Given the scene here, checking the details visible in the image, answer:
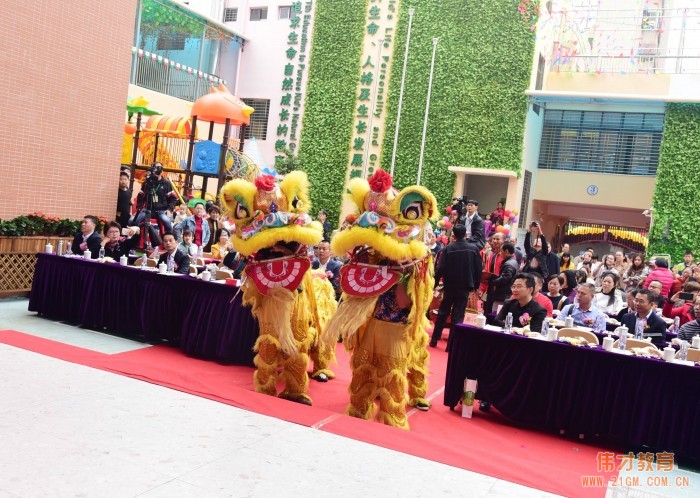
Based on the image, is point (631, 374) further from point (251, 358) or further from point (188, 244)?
point (188, 244)

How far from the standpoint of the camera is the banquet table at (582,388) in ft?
16.2

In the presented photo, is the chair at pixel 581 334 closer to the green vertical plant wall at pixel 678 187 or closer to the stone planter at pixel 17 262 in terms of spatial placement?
the stone planter at pixel 17 262

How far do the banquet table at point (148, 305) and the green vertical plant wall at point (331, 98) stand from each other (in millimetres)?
13351

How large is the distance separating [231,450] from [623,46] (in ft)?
60.1

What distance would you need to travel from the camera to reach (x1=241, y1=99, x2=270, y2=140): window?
2200 cm

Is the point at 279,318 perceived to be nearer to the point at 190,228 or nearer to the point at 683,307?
the point at 683,307

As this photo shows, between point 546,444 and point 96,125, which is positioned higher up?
point 96,125

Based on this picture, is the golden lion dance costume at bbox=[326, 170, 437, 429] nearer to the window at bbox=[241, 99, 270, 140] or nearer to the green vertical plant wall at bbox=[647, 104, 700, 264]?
the green vertical plant wall at bbox=[647, 104, 700, 264]

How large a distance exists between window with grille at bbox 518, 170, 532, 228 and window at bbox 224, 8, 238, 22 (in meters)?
11.4

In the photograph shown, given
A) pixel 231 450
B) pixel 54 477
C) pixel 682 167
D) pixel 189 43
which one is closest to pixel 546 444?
pixel 231 450

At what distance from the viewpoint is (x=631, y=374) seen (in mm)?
5055

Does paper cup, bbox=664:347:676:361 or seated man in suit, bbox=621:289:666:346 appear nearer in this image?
paper cup, bbox=664:347:676:361

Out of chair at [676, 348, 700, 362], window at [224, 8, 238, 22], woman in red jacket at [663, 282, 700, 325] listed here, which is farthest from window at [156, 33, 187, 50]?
chair at [676, 348, 700, 362]

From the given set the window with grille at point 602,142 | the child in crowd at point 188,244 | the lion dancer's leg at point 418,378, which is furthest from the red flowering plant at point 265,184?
the window with grille at point 602,142
